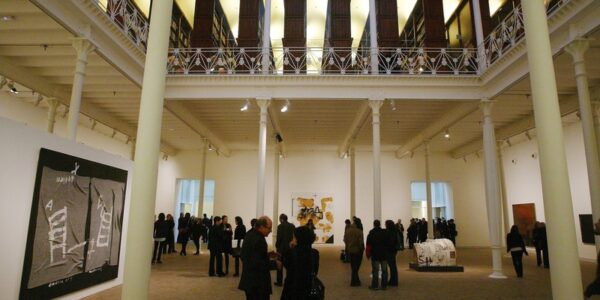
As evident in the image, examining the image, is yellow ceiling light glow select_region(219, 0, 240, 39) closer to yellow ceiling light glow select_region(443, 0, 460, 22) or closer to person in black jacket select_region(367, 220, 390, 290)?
yellow ceiling light glow select_region(443, 0, 460, 22)

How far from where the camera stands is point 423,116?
40.8 feet

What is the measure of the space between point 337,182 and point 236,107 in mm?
7827

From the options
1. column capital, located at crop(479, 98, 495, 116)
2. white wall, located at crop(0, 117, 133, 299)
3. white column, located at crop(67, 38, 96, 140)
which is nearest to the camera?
white wall, located at crop(0, 117, 133, 299)

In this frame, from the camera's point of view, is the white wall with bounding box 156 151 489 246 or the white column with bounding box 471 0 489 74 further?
the white wall with bounding box 156 151 489 246

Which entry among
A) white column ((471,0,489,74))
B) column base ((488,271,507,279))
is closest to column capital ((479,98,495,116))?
white column ((471,0,489,74))

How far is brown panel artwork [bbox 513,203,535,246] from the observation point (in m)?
15.3

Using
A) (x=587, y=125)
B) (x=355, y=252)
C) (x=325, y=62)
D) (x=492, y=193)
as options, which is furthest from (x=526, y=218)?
(x=355, y=252)

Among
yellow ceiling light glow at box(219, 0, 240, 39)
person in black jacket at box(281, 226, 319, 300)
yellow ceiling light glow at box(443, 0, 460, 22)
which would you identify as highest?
yellow ceiling light glow at box(219, 0, 240, 39)

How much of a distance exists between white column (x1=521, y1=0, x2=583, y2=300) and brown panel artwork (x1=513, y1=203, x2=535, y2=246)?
14.5 metres

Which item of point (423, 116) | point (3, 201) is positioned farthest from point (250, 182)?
point (3, 201)

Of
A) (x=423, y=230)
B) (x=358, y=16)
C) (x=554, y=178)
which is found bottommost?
(x=423, y=230)

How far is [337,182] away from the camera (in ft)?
58.9

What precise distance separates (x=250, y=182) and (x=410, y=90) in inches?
407

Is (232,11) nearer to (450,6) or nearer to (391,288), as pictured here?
(450,6)
